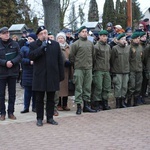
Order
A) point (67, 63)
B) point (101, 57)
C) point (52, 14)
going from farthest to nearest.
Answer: point (52, 14), point (101, 57), point (67, 63)

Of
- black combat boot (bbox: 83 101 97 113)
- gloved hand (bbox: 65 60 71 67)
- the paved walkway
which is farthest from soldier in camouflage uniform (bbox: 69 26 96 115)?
the paved walkway

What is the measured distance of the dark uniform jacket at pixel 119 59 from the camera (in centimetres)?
926

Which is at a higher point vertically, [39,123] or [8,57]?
[8,57]

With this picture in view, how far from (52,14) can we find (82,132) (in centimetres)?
500

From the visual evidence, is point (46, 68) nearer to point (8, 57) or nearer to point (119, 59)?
point (8, 57)

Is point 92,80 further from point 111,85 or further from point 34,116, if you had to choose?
point 34,116

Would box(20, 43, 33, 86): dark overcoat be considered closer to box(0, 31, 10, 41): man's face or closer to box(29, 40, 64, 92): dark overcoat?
box(0, 31, 10, 41): man's face

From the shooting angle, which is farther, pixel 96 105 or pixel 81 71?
pixel 96 105

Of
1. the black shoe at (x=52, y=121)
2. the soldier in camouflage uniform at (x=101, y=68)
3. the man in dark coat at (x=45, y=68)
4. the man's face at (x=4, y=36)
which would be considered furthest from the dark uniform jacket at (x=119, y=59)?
the man's face at (x=4, y=36)

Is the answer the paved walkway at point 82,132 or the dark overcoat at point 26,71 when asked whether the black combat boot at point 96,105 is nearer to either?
the paved walkway at point 82,132

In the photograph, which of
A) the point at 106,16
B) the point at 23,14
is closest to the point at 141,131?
the point at 23,14

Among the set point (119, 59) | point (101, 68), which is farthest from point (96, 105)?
point (119, 59)

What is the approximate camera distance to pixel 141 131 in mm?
7125

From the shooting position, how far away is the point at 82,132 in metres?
7.07
